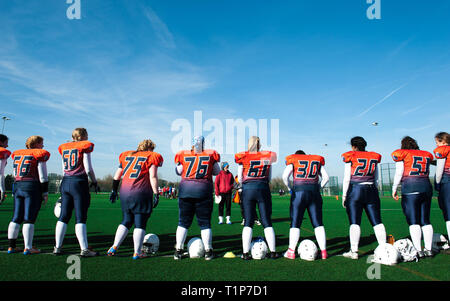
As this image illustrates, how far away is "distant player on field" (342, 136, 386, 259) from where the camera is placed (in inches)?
219

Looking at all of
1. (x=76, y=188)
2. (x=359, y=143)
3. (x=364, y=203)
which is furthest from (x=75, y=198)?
(x=359, y=143)

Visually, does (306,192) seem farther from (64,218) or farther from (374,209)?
(64,218)

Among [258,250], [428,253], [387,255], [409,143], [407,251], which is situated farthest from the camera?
[409,143]

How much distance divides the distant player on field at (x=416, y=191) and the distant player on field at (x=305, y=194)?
1504 mm

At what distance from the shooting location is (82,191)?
552 centimetres

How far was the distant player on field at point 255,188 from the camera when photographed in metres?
5.58

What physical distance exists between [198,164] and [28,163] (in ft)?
10.5

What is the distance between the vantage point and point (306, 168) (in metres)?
5.70

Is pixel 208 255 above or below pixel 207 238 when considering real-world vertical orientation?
below

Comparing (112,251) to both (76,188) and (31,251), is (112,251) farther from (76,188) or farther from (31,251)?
(31,251)

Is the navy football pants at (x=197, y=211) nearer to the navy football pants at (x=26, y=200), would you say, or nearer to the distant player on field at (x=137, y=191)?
the distant player on field at (x=137, y=191)

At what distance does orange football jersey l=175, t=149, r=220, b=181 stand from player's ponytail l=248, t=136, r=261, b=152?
0.68 meters

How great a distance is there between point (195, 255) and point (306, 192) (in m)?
2.30
